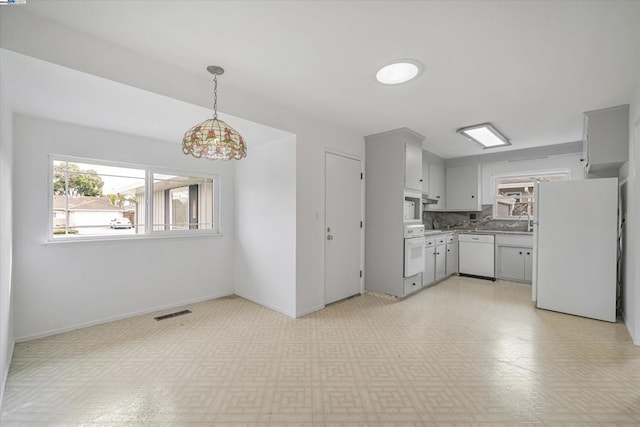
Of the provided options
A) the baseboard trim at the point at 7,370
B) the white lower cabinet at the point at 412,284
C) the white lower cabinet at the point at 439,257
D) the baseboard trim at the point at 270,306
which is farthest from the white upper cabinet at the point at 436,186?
the baseboard trim at the point at 7,370

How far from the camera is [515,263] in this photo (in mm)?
4891

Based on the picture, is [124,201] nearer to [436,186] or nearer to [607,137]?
[436,186]

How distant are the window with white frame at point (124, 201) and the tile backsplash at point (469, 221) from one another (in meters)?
4.31

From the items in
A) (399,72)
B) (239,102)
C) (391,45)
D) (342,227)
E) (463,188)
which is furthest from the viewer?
(463,188)

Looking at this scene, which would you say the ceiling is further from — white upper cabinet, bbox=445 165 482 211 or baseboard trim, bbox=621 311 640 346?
white upper cabinet, bbox=445 165 482 211

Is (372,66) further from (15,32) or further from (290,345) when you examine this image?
(290,345)

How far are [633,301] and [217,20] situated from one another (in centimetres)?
428

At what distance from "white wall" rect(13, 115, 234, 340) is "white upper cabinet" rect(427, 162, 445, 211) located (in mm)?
3892

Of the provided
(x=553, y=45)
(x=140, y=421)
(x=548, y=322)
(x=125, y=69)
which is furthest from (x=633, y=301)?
(x=125, y=69)

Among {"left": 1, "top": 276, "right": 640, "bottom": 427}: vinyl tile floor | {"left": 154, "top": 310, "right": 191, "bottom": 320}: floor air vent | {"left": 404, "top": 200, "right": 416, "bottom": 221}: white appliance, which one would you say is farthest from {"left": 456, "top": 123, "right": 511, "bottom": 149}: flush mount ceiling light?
{"left": 154, "top": 310, "right": 191, "bottom": 320}: floor air vent

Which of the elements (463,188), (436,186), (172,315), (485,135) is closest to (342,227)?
(172,315)

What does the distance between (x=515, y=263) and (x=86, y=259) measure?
6123 millimetres

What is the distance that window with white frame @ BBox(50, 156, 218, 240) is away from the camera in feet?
9.64

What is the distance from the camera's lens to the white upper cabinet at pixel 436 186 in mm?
5387
